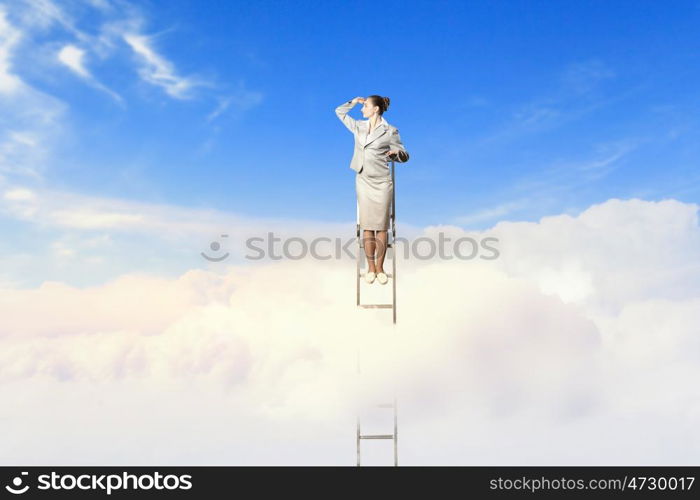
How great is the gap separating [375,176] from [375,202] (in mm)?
288

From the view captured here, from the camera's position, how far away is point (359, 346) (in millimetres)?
6957

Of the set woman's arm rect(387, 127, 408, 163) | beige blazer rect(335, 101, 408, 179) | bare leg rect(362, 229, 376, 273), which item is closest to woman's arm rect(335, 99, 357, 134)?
beige blazer rect(335, 101, 408, 179)

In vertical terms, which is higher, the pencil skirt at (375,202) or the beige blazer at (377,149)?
the beige blazer at (377,149)

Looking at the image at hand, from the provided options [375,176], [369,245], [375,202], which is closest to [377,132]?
[375,176]

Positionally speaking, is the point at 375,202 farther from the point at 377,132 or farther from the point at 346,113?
the point at 346,113

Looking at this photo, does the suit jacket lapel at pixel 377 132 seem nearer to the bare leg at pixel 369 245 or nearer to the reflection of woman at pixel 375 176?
the reflection of woman at pixel 375 176

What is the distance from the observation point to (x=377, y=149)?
7.20 meters

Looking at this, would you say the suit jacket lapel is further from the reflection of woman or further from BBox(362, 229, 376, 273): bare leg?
BBox(362, 229, 376, 273): bare leg

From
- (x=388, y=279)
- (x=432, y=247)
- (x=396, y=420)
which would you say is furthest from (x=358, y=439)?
(x=432, y=247)

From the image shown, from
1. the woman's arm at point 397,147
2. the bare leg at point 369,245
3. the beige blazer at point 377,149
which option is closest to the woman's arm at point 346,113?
the beige blazer at point 377,149

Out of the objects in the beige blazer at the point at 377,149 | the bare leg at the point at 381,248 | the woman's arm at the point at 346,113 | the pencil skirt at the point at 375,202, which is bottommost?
the bare leg at the point at 381,248

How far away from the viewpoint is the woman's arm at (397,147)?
282 inches

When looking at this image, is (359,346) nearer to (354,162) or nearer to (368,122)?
(354,162)
